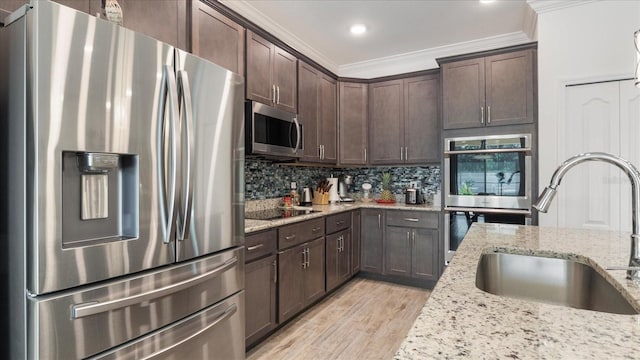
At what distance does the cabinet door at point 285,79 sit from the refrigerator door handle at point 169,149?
1.50 meters

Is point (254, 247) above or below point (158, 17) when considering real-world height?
below

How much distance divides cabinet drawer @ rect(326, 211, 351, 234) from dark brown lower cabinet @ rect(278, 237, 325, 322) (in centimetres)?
19

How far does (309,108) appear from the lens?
3.42 m

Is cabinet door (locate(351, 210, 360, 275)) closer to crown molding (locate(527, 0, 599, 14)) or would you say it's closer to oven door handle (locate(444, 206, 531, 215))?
oven door handle (locate(444, 206, 531, 215))

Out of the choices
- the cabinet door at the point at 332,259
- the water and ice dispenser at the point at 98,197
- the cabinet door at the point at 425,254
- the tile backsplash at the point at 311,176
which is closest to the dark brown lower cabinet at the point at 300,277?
the cabinet door at the point at 332,259

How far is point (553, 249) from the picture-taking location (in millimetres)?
1307

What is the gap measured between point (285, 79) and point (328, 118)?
2.95ft

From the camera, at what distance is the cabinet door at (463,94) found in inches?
129

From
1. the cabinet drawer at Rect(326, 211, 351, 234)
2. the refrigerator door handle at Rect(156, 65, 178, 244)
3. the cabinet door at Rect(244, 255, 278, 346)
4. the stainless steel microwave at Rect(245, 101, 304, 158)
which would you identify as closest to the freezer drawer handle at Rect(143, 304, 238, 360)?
the cabinet door at Rect(244, 255, 278, 346)

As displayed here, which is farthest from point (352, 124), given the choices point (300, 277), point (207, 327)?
point (207, 327)

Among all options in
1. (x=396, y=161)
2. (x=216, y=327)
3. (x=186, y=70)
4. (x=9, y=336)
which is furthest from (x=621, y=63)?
(x=9, y=336)

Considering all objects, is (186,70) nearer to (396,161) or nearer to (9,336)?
(9,336)

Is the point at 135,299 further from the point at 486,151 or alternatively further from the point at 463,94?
the point at 463,94

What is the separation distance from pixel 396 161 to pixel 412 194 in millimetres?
435
